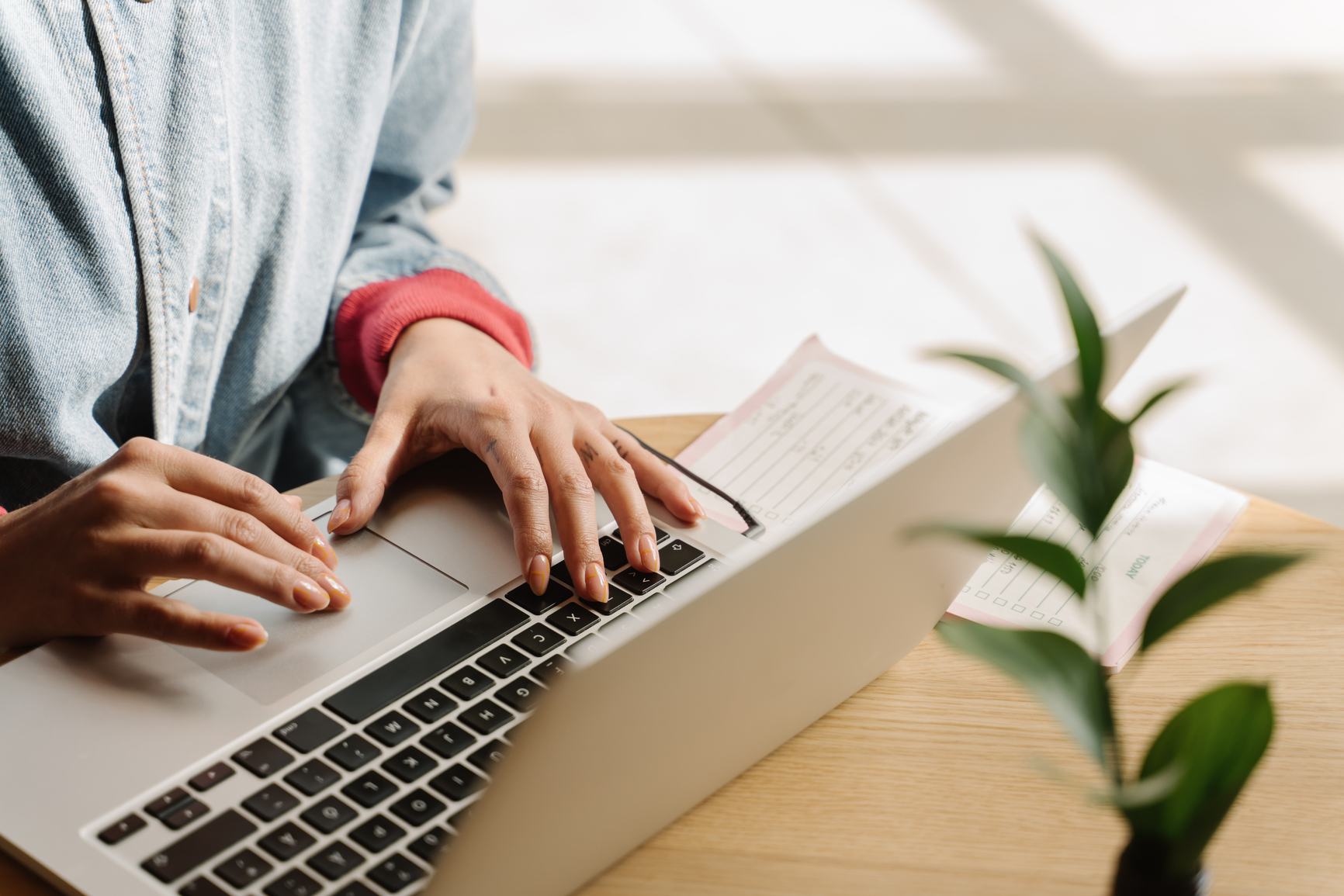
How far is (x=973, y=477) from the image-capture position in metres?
0.43

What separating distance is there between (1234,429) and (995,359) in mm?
1697

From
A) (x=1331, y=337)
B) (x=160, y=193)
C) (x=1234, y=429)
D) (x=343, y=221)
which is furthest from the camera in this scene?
(x=1331, y=337)

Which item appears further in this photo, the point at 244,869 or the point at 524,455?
the point at 524,455

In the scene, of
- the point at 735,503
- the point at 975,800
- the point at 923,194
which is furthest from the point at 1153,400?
the point at 923,194

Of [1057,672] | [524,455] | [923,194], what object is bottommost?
[923,194]

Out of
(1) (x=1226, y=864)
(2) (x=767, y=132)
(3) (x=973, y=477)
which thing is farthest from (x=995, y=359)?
(2) (x=767, y=132)

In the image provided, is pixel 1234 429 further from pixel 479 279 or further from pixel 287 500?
pixel 287 500

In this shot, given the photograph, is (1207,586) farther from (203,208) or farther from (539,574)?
(203,208)

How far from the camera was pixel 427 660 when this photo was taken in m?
0.53

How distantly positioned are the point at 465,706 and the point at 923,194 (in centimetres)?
195

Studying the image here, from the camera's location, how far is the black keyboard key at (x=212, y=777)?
0.46m

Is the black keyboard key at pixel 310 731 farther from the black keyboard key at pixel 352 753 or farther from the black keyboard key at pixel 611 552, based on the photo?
the black keyboard key at pixel 611 552

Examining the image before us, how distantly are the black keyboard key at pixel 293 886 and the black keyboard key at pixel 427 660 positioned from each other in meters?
0.08

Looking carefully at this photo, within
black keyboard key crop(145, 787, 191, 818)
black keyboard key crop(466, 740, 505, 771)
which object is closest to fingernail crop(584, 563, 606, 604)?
black keyboard key crop(466, 740, 505, 771)
